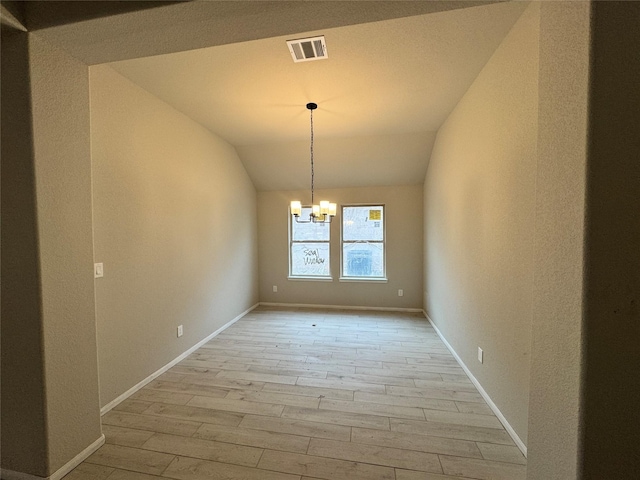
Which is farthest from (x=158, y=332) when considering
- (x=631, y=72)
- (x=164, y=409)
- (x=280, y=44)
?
(x=631, y=72)

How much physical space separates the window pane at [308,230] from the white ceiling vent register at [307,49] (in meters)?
3.16

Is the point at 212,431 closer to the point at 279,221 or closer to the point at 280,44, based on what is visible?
the point at 280,44

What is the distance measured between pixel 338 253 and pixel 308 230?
0.77m

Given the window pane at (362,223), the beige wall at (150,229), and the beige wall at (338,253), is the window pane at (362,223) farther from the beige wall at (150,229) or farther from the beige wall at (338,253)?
the beige wall at (150,229)

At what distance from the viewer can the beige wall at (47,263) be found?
1339 mm

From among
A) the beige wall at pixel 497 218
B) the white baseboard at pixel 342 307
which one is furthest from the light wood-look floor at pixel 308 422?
the white baseboard at pixel 342 307

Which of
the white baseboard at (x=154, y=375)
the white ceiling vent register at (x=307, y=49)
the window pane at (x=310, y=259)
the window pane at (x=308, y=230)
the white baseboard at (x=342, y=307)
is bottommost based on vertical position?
the white baseboard at (x=342, y=307)

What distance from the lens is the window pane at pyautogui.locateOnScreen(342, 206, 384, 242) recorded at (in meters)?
4.89

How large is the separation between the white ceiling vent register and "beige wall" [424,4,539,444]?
1317 millimetres

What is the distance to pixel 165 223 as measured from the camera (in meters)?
2.72

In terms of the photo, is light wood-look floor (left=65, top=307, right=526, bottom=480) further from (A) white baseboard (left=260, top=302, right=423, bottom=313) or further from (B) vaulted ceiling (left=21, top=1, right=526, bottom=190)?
(B) vaulted ceiling (left=21, top=1, right=526, bottom=190)

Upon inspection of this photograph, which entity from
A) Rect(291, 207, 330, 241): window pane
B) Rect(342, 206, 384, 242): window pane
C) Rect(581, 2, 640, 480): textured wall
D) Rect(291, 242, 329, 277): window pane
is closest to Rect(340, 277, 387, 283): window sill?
Rect(291, 242, 329, 277): window pane

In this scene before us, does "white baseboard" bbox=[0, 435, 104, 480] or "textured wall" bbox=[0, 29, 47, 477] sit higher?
"textured wall" bbox=[0, 29, 47, 477]

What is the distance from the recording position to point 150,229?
2.53 m
